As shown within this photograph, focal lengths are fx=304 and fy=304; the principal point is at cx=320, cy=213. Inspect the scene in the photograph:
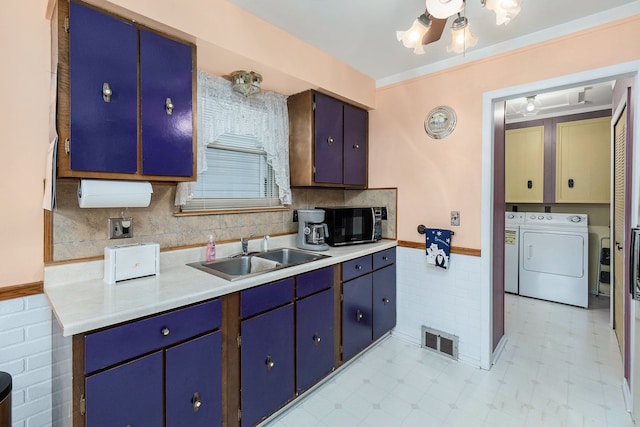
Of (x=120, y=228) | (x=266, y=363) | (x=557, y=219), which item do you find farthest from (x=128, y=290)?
(x=557, y=219)

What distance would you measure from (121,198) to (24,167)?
41 centimetres

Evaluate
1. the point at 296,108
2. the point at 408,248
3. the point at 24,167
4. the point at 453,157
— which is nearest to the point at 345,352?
the point at 408,248

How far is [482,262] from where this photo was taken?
237 centimetres

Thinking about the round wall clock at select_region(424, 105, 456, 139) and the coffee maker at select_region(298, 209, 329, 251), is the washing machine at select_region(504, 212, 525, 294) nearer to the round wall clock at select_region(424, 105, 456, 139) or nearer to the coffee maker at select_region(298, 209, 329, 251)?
the round wall clock at select_region(424, 105, 456, 139)

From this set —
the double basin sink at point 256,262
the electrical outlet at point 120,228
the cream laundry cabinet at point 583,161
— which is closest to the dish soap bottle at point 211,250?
the double basin sink at point 256,262

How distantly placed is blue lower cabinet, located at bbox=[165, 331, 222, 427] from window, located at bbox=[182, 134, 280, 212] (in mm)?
A: 937

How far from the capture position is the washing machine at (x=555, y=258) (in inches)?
141

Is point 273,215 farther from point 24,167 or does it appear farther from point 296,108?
point 24,167

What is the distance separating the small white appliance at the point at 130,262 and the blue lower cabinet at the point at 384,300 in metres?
1.68

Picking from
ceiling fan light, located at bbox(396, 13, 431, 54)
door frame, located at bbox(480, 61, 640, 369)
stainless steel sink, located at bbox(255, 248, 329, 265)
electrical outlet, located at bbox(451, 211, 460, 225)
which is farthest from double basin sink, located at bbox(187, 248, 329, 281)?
ceiling fan light, located at bbox(396, 13, 431, 54)

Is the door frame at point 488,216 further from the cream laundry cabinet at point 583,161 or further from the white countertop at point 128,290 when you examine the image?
the cream laundry cabinet at point 583,161

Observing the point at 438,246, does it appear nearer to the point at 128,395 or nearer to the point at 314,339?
the point at 314,339

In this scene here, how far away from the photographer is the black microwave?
2569 millimetres

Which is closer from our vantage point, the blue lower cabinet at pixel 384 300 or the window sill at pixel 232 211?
the window sill at pixel 232 211
